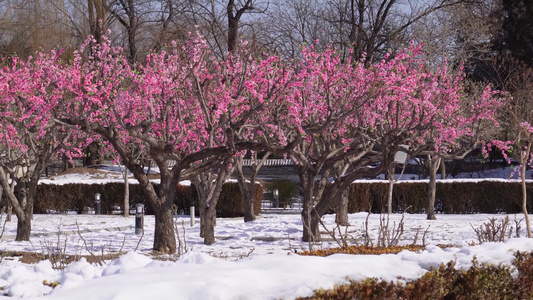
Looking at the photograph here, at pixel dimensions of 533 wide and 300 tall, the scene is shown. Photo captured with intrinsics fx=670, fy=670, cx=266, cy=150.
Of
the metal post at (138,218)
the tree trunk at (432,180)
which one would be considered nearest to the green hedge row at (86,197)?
the metal post at (138,218)

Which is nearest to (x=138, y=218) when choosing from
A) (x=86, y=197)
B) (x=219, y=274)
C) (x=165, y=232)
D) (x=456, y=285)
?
(x=165, y=232)

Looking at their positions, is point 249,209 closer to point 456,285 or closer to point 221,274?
point 456,285

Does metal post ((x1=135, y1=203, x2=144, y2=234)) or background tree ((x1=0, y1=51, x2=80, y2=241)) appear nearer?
background tree ((x1=0, y1=51, x2=80, y2=241))

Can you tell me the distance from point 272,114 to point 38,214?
15193 millimetres

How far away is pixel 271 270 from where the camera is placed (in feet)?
12.9

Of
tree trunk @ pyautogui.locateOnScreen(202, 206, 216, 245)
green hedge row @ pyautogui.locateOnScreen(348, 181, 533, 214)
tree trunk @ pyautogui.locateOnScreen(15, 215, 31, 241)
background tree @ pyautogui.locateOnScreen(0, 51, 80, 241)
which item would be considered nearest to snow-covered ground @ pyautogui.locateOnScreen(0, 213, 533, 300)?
background tree @ pyautogui.locateOnScreen(0, 51, 80, 241)

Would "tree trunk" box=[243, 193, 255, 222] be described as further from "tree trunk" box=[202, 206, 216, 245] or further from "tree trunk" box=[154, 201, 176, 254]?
"tree trunk" box=[154, 201, 176, 254]

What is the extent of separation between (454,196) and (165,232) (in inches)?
576

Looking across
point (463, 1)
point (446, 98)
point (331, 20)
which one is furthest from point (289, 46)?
point (446, 98)

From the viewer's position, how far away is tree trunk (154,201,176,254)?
39.4ft

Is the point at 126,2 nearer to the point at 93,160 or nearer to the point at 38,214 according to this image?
the point at 38,214

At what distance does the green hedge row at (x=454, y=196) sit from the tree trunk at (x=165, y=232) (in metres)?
12.7

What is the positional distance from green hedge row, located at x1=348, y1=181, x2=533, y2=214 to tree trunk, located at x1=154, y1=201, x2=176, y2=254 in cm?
1269

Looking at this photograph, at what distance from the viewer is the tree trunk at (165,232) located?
39.4 ft
